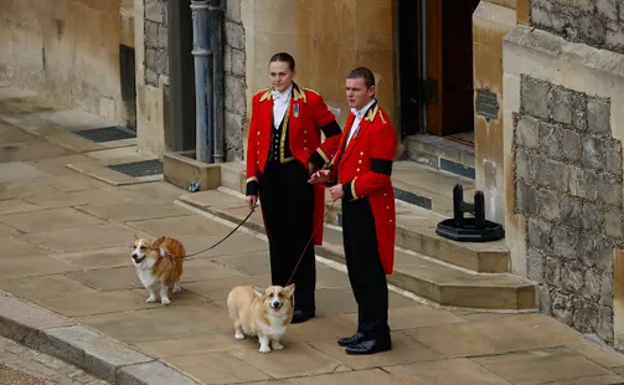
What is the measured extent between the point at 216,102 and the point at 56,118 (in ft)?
12.8

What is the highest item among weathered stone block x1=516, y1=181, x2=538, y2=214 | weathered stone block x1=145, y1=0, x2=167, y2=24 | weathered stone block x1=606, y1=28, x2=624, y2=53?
weathered stone block x1=145, y1=0, x2=167, y2=24

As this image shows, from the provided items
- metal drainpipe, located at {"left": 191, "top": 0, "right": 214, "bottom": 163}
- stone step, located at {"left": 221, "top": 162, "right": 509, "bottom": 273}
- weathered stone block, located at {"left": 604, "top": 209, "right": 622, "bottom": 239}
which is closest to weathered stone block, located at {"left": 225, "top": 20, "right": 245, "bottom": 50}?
metal drainpipe, located at {"left": 191, "top": 0, "right": 214, "bottom": 163}

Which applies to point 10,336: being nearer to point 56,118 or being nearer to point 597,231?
point 597,231

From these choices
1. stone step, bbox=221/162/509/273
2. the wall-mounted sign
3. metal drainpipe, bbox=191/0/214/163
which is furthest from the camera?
metal drainpipe, bbox=191/0/214/163

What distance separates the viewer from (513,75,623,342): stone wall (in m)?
12.5

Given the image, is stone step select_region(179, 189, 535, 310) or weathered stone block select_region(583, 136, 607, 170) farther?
stone step select_region(179, 189, 535, 310)

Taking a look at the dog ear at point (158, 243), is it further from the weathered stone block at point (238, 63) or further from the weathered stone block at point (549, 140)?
the weathered stone block at point (238, 63)

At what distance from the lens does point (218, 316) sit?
1334 cm

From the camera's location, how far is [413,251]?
565 inches

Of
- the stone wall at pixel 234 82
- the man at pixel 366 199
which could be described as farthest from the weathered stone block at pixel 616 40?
the stone wall at pixel 234 82

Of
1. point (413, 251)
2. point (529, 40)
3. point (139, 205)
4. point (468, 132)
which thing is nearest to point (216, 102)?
point (139, 205)

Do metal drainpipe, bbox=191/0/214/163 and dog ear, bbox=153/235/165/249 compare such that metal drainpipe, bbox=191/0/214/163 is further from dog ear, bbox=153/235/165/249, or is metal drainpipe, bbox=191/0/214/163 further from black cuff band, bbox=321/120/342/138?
black cuff band, bbox=321/120/342/138

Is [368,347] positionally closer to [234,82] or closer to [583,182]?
[583,182]

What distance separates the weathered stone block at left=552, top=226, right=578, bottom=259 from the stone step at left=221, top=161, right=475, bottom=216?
1.79m
